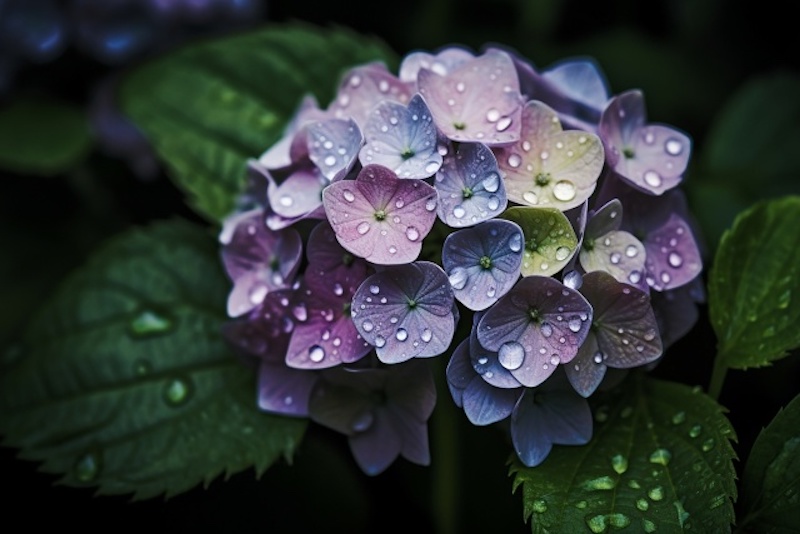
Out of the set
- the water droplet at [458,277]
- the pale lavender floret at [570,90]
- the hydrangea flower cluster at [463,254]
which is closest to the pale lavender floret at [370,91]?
the hydrangea flower cluster at [463,254]

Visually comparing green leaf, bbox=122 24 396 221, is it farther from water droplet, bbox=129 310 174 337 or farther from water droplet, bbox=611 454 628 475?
water droplet, bbox=611 454 628 475

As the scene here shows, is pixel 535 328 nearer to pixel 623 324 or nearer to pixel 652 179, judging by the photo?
pixel 623 324

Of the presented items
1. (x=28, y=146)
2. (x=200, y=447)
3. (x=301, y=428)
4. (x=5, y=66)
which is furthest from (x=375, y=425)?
(x=5, y=66)

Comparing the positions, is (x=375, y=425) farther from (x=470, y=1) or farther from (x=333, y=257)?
(x=470, y=1)

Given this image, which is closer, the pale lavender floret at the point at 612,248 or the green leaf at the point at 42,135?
the pale lavender floret at the point at 612,248

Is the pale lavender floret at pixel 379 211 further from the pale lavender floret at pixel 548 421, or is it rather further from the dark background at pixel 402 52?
the dark background at pixel 402 52

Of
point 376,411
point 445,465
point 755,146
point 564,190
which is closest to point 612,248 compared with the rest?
point 564,190

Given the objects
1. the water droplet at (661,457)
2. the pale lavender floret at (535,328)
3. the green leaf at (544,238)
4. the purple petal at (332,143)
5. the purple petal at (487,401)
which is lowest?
the water droplet at (661,457)

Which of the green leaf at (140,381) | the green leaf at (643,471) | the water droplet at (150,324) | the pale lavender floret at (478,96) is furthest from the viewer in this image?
the water droplet at (150,324)
